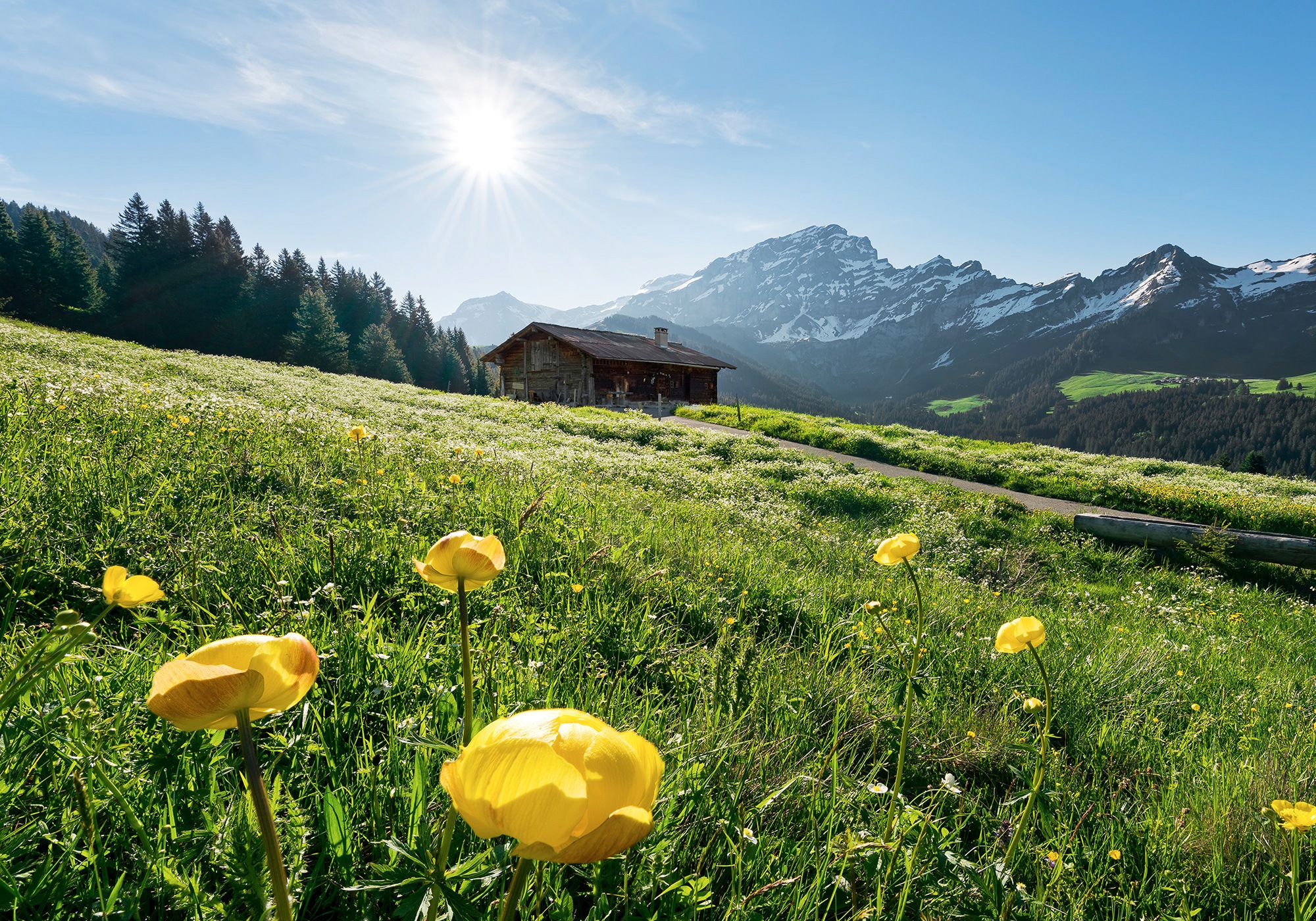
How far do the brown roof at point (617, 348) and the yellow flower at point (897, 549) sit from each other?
3115 cm

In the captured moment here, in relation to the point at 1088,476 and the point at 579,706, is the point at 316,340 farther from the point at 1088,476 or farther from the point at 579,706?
the point at 579,706

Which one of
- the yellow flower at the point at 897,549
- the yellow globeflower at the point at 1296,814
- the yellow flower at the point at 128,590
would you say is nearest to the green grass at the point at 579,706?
the yellow flower at the point at 897,549

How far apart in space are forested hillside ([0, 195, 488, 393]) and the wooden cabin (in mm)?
30105

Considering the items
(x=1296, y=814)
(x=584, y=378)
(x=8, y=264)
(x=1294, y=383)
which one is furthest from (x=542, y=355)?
(x=1294, y=383)

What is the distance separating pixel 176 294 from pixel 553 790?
237 feet

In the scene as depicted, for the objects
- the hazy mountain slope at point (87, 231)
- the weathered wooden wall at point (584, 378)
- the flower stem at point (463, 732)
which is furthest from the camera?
the hazy mountain slope at point (87, 231)

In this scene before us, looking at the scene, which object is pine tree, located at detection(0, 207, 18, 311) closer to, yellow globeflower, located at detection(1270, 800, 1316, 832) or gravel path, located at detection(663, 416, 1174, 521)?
gravel path, located at detection(663, 416, 1174, 521)

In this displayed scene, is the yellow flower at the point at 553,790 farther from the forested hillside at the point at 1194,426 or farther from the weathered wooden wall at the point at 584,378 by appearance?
the forested hillside at the point at 1194,426

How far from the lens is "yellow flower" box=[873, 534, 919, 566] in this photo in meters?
1.79

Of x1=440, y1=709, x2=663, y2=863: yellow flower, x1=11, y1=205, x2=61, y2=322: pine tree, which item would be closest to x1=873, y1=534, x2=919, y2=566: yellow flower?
x1=440, y1=709, x2=663, y2=863: yellow flower

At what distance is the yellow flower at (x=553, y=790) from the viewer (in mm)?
588

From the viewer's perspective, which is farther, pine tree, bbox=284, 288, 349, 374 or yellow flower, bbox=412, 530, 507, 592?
pine tree, bbox=284, 288, 349, 374

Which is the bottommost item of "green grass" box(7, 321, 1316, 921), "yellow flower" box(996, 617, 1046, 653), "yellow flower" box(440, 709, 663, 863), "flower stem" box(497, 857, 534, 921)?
"green grass" box(7, 321, 1316, 921)

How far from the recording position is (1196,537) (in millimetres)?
9719
